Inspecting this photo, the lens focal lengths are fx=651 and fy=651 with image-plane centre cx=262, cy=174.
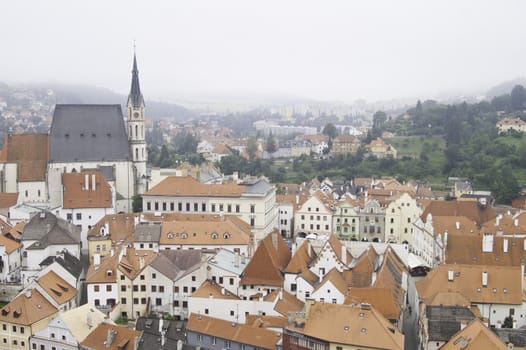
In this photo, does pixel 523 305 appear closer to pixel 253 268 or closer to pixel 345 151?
pixel 253 268

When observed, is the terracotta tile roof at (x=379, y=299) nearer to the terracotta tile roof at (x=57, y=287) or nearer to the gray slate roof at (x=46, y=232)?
the terracotta tile roof at (x=57, y=287)

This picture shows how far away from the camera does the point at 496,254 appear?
53000 millimetres

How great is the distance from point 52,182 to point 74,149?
7.56 metres

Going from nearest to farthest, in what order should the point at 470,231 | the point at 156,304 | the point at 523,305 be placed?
the point at 523,305
the point at 156,304
the point at 470,231

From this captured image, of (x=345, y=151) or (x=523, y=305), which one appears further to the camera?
(x=345, y=151)

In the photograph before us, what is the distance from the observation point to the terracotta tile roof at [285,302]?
45972 mm

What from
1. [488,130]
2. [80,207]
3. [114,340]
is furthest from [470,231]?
[488,130]

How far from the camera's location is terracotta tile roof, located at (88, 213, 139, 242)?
61.7 metres

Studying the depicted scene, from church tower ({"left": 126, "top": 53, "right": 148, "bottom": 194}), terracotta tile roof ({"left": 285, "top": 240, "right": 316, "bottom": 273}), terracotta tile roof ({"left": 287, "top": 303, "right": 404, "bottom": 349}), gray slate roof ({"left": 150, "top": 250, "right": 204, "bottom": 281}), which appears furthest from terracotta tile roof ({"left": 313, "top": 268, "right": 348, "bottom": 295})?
church tower ({"left": 126, "top": 53, "right": 148, "bottom": 194})

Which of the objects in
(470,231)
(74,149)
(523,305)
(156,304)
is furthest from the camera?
(74,149)

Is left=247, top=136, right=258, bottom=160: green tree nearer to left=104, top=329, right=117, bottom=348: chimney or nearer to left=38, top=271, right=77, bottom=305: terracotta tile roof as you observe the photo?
left=38, top=271, right=77, bottom=305: terracotta tile roof

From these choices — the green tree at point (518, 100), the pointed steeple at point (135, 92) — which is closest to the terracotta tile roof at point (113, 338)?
the pointed steeple at point (135, 92)

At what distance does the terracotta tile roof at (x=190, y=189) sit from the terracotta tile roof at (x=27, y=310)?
26226mm

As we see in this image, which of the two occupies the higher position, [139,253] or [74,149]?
[74,149]
